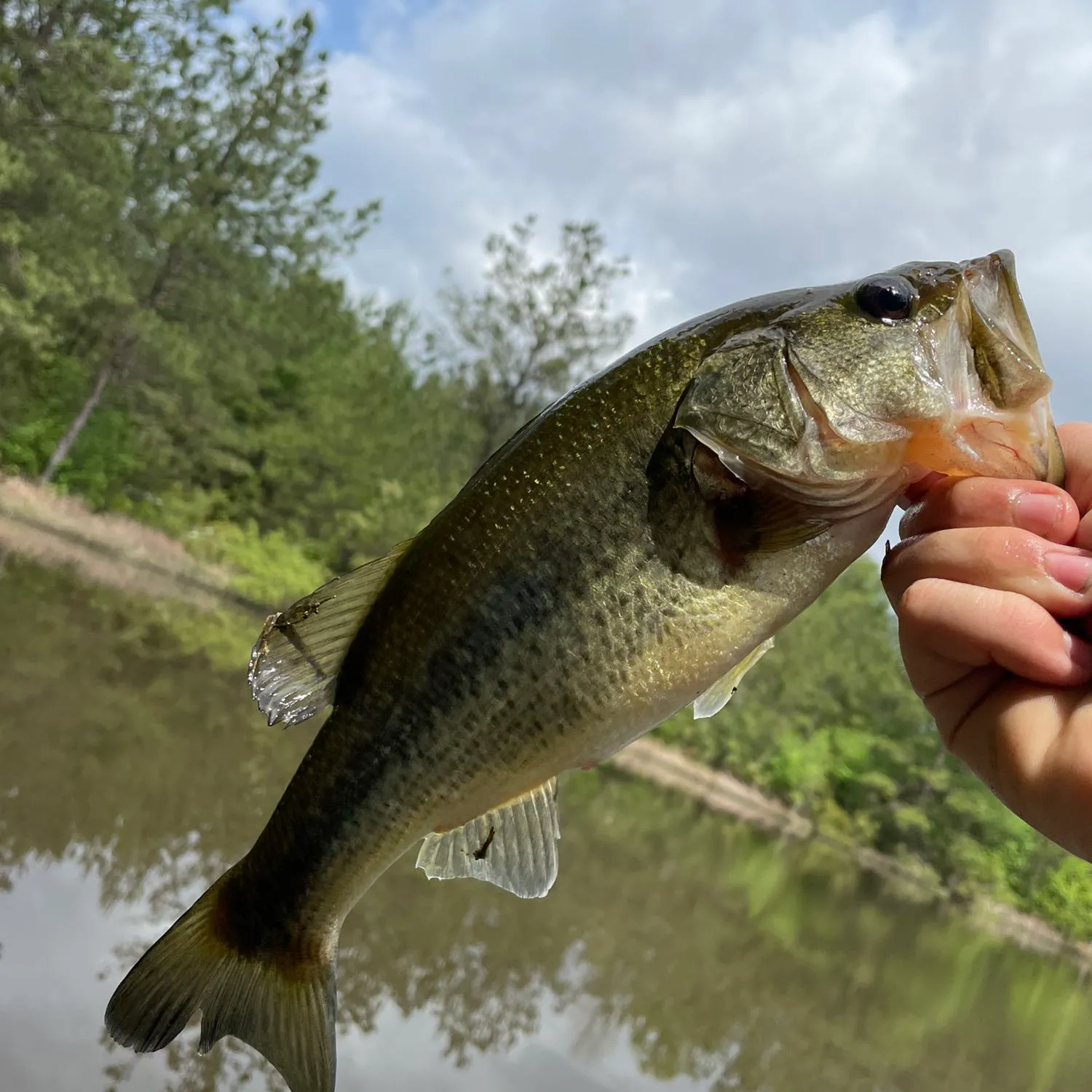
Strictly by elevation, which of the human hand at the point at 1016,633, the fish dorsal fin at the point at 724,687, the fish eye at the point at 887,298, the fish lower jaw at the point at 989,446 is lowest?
the fish dorsal fin at the point at 724,687

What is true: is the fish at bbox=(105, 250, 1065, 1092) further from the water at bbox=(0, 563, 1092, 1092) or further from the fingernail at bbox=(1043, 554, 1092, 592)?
the water at bbox=(0, 563, 1092, 1092)

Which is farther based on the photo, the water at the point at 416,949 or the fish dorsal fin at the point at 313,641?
the water at the point at 416,949

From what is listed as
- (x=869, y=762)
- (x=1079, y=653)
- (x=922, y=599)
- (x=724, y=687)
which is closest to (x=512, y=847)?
(x=724, y=687)

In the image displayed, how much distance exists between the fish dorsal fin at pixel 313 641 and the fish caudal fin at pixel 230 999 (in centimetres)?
42

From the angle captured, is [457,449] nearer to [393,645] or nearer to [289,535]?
[289,535]

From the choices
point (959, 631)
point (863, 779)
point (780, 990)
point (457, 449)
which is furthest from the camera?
point (863, 779)

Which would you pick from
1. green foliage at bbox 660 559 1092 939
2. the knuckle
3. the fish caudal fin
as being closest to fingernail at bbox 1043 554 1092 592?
the knuckle

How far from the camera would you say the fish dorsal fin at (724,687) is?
172 cm

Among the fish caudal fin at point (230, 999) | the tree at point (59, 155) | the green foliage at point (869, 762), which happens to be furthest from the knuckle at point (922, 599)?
the green foliage at point (869, 762)

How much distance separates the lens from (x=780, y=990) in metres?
8.93

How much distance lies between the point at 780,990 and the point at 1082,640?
886 centimetres

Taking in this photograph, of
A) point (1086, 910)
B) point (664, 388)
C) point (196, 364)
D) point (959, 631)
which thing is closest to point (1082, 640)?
point (959, 631)

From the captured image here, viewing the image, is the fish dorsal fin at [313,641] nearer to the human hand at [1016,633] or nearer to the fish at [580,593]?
the fish at [580,593]

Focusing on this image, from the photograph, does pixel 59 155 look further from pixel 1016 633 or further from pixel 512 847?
pixel 1016 633
